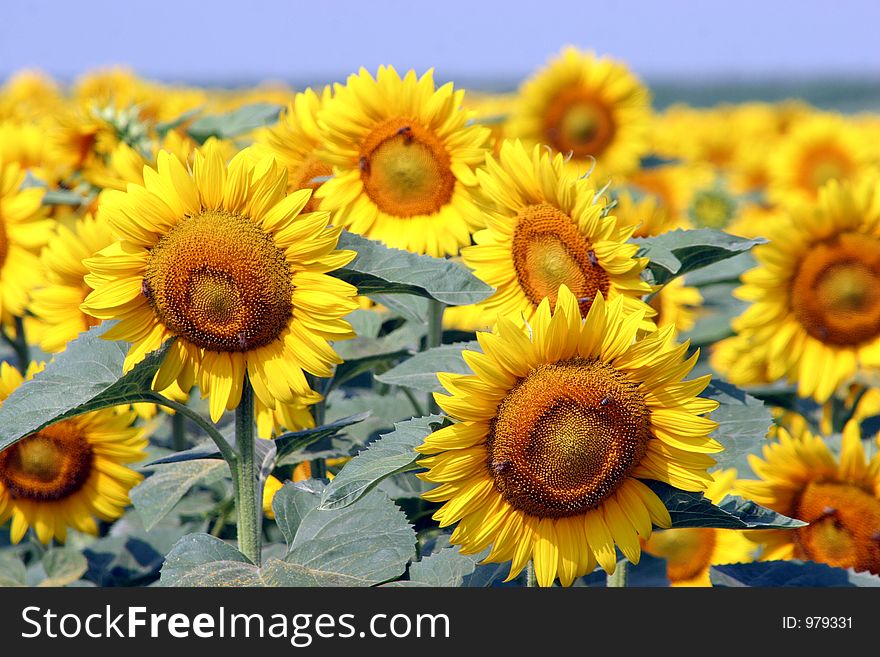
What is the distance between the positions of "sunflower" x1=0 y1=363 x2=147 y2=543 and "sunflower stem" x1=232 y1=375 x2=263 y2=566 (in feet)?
1.95

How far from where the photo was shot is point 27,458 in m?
2.39

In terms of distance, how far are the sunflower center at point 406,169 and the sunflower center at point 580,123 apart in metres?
2.71

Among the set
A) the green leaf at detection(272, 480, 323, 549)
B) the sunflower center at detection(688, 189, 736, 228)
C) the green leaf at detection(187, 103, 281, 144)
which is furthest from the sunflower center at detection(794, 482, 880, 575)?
the sunflower center at detection(688, 189, 736, 228)

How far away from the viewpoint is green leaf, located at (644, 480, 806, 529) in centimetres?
170

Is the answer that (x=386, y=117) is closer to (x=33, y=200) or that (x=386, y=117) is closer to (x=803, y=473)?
(x=33, y=200)

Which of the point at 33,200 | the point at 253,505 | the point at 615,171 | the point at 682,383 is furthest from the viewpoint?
the point at 615,171

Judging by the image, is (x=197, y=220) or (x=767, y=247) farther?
(x=767, y=247)

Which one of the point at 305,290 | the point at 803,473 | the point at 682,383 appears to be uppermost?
the point at 305,290

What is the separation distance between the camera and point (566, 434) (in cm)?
164

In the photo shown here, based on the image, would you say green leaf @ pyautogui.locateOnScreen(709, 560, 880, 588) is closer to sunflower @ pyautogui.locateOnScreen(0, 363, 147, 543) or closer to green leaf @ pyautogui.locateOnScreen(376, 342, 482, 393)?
green leaf @ pyautogui.locateOnScreen(376, 342, 482, 393)

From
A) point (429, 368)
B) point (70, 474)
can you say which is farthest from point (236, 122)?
point (429, 368)

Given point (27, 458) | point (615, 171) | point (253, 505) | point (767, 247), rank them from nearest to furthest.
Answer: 1. point (253, 505)
2. point (27, 458)
3. point (767, 247)
4. point (615, 171)

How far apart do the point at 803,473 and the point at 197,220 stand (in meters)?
1.47

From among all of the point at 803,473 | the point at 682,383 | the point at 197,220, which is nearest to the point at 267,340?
the point at 197,220
